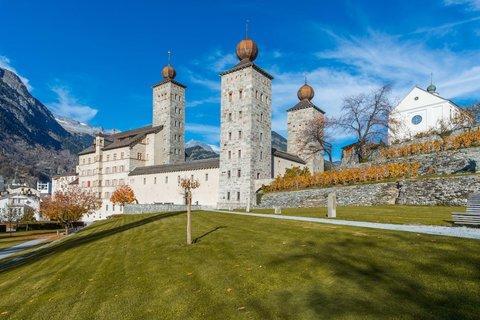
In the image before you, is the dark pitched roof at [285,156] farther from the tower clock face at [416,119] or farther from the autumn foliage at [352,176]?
the tower clock face at [416,119]

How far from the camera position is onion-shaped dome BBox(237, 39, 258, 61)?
54.7m

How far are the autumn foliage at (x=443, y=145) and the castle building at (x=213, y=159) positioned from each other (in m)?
17.6

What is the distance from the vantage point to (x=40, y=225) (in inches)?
2345

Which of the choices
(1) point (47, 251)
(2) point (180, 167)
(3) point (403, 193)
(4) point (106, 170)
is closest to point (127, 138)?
(4) point (106, 170)

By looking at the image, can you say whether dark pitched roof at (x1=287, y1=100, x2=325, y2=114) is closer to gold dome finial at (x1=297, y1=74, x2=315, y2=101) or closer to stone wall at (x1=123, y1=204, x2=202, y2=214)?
gold dome finial at (x1=297, y1=74, x2=315, y2=101)

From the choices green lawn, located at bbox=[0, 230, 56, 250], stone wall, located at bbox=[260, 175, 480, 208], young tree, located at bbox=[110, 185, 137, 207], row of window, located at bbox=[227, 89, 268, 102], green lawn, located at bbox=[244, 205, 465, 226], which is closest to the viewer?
green lawn, located at bbox=[244, 205, 465, 226]

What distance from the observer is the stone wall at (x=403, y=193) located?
85.3 feet

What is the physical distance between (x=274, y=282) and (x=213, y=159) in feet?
166

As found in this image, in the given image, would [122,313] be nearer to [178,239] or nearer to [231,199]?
[178,239]

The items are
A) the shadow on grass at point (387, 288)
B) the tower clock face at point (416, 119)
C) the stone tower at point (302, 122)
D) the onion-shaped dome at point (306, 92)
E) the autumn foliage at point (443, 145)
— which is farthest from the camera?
the onion-shaped dome at point (306, 92)

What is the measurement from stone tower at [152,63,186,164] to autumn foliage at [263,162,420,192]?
32.3 m

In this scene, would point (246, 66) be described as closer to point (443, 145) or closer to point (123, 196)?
point (443, 145)

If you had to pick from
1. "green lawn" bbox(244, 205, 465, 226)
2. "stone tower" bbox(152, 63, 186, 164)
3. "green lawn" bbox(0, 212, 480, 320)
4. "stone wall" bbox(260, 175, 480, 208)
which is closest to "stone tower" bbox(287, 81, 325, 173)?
"stone tower" bbox(152, 63, 186, 164)

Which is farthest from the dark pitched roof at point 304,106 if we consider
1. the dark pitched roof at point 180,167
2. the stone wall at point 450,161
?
the stone wall at point 450,161
